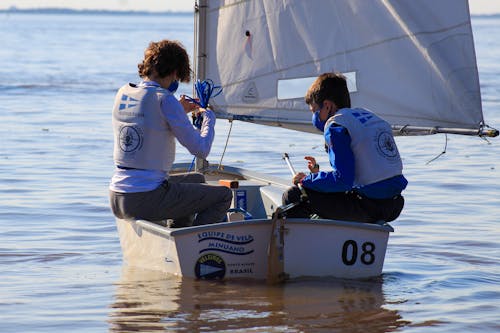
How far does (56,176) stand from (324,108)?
5682mm

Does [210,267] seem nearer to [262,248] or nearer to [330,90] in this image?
[262,248]

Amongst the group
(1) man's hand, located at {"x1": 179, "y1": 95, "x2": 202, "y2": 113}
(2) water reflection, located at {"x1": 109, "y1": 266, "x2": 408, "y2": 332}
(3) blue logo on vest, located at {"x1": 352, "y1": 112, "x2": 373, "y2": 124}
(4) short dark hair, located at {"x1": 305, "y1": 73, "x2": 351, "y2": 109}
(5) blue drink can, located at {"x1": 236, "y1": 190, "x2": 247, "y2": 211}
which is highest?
(4) short dark hair, located at {"x1": 305, "y1": 73, "x2": 351, "y2": 109}

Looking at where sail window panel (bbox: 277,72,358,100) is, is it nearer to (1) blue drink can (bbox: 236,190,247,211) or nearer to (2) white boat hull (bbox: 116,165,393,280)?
(1) blue drink can (bbox: 236,190,247,211)

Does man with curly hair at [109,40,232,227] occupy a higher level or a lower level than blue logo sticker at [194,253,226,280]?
higher

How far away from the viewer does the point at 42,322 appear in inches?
231

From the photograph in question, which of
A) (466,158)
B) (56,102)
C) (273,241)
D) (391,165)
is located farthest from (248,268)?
(56,102)

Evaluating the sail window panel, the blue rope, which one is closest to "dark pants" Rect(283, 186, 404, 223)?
the blue rope

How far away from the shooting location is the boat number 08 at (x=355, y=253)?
6.23 metres

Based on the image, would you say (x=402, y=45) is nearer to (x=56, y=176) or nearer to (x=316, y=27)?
(x=316, y=27)

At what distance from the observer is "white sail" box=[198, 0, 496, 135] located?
24.5ft

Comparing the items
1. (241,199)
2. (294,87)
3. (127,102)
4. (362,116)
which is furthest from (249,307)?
(294,87)

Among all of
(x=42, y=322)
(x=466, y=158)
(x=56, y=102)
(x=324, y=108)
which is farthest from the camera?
(x=56, y=102)

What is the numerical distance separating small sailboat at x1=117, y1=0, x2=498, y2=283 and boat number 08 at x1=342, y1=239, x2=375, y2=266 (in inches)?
4.5

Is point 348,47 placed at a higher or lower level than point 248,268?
higher
